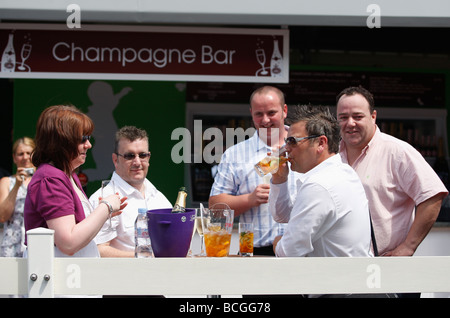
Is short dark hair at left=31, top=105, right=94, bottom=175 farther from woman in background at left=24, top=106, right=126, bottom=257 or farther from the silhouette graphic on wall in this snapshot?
the silhouette graphic on wall

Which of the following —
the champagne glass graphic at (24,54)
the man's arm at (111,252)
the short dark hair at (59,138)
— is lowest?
the man's arm at (111,252)

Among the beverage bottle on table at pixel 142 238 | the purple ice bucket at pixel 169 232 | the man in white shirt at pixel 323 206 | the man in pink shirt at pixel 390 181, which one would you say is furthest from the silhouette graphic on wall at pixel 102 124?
the purple ice bucket at pixel 169 232

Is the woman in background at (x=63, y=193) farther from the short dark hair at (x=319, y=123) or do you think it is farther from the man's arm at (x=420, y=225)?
the man's arm at (x=420, y=225)

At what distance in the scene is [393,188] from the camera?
240 centimetres

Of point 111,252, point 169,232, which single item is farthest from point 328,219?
point 111,252

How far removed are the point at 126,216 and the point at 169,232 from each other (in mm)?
556

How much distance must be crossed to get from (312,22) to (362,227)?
2.67 metres

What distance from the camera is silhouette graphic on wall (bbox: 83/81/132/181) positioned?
5.56m

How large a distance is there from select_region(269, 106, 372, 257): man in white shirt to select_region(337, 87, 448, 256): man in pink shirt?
53 cm

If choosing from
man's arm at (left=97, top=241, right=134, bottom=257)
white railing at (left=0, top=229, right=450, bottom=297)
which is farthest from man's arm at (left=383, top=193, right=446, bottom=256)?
Result: man's arm at (left=97, top=241, right=134, bottom=257)

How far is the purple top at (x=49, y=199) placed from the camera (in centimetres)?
166

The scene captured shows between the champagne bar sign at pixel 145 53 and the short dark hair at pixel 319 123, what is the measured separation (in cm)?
211

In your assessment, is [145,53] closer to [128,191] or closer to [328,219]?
[128,191]

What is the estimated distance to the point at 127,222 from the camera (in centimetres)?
217
